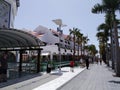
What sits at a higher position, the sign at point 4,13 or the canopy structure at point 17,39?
the sign at point 4,13

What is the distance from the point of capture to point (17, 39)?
22.5m

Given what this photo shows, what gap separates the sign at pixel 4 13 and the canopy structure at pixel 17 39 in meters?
12.5

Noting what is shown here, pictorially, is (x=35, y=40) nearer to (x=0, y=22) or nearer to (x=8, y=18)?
(x=0, y=22)

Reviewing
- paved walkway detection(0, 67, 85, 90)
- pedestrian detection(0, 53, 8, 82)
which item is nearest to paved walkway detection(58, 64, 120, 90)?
paved walkway detection(0, 67, 85, 90)

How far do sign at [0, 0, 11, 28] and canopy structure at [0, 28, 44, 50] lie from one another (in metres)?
12.5

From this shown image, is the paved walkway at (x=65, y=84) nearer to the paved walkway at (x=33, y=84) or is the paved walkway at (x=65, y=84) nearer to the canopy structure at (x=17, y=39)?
the paved walkway at (x=33, y=84)

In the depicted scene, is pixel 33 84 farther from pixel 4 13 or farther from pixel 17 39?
pixel 4 13

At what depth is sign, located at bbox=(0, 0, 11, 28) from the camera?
36.8m

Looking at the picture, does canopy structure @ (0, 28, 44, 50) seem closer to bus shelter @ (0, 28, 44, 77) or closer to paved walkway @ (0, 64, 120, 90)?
bus shelter @ (0, 28, 44, 77)

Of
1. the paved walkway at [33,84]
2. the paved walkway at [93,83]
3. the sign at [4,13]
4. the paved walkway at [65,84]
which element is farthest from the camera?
the sign at [4,13]

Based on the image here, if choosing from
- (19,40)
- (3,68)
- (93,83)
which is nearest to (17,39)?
(19,40)

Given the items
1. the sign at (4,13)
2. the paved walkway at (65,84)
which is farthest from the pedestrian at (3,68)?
the sign at (4,13)

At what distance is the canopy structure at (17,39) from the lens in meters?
19.9

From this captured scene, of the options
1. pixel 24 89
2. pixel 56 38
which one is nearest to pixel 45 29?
pixel 56 38
